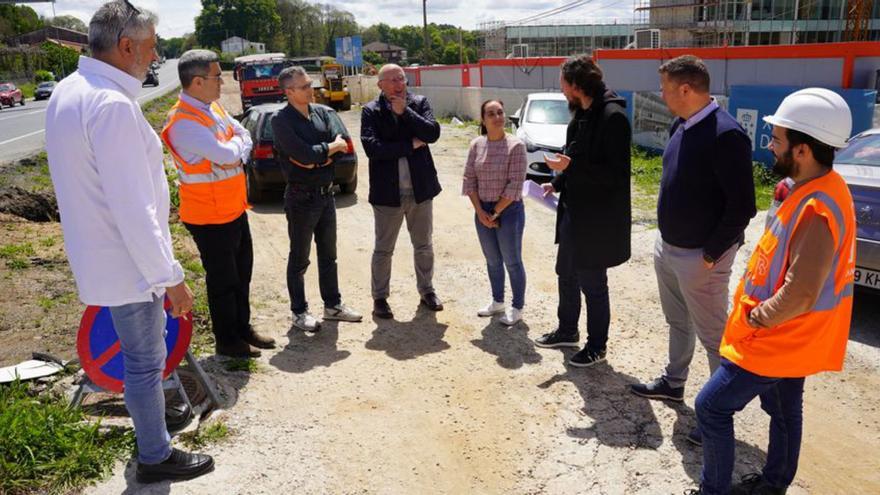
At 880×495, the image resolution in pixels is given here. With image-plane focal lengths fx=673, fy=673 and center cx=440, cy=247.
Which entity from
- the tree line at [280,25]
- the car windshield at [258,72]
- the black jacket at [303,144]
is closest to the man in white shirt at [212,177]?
the black jacket at [303,144]

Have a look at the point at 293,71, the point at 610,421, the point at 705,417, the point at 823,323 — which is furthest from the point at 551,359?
the point at 293,71

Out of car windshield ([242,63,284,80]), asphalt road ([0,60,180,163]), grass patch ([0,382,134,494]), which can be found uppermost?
car windshield ([242,63,284,80])

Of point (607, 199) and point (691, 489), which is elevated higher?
point (607, 199)

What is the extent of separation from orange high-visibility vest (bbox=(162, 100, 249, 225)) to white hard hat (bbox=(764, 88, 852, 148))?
322 centimetres

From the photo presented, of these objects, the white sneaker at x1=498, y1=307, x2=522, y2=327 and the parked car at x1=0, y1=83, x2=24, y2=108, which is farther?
the parked car at x1=0, y1=83, x2=24, y2=108

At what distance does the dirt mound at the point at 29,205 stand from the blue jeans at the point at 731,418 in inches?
330

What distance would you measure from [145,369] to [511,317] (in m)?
3.05

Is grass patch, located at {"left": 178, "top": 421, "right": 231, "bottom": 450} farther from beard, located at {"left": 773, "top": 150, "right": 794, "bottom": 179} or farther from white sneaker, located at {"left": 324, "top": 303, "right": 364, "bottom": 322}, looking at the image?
beard, located at {"left": 773, "top": 150, "right": 794, "bottom": 179}

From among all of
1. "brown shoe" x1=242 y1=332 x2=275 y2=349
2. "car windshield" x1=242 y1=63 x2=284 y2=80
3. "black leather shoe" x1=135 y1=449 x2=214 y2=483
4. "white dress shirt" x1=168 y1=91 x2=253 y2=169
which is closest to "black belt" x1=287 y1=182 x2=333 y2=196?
"white dress shirt" x1=168 y1=91 x2=253 y2=169

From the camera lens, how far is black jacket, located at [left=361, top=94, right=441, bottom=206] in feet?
17.3

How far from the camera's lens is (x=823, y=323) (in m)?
2.56

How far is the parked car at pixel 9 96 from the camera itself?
1435 inches

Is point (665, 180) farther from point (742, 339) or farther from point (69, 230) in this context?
point (69, 230)

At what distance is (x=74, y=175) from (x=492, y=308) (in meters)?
3.60
